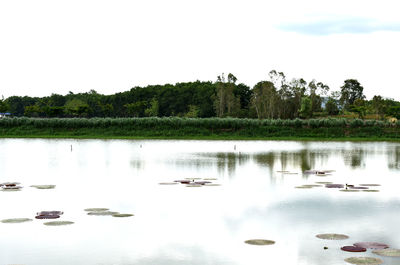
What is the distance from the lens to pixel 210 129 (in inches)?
2392

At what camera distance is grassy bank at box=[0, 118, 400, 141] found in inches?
2303

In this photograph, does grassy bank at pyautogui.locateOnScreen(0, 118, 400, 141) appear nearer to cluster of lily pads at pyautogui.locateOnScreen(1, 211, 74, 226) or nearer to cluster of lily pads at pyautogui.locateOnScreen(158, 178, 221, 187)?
cluster of lily pads at pyautogui.locateOnScreen(158, 178, 221, 187)

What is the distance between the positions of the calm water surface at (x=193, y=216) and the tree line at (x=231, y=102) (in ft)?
237

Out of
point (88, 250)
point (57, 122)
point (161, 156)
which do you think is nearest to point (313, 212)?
point (88, 250)

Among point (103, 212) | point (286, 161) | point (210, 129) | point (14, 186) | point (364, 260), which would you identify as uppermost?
point (210, 129)

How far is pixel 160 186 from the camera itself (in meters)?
19.1

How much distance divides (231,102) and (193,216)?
98.6m

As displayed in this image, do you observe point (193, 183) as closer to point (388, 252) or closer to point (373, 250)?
point (373, 250)

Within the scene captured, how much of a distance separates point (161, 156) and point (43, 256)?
22.7 m

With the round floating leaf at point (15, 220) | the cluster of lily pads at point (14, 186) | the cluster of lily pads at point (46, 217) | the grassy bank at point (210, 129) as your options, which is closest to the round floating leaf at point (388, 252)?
the cluster of lily pads at point (46, 217)

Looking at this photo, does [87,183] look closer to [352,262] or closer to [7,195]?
[7,195]

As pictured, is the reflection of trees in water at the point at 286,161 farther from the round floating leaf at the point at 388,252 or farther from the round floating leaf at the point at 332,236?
the round floating leaf at the point at 388,252

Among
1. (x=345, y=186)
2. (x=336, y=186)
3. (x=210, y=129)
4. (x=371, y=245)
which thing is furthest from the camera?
(x=210, y=129)

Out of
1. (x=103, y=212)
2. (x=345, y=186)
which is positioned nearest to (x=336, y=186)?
(x=345, y=186)
